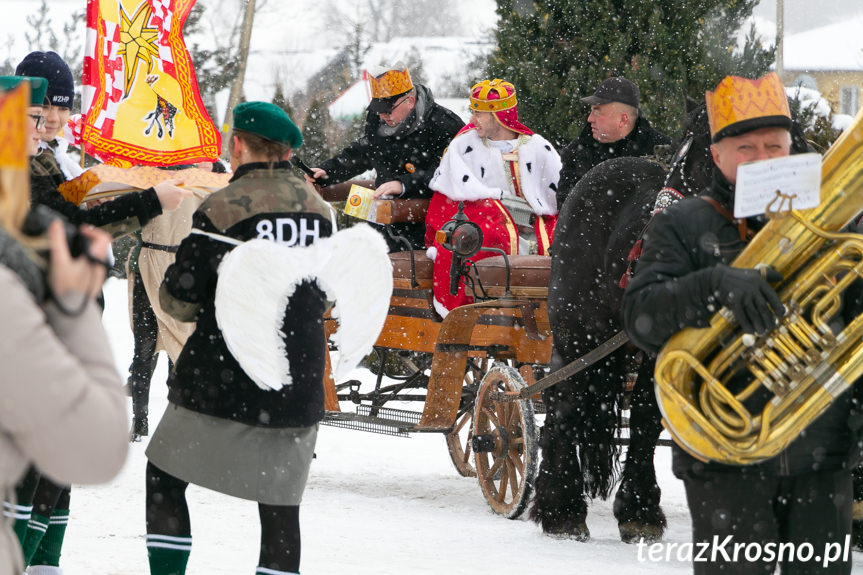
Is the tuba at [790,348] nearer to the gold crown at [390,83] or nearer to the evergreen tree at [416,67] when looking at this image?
the gold crown at [390,83]

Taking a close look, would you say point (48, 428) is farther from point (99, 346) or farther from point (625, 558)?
point (625, 558)

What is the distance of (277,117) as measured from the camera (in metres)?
3.60

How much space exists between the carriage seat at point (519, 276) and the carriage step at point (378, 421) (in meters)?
0.89

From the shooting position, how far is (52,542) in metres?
4.27

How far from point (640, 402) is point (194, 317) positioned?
2622mm

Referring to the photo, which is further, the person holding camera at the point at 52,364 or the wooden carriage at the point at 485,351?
the wooden carriage at the point at 485,351

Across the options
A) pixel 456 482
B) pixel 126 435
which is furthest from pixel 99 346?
pixel 456 482

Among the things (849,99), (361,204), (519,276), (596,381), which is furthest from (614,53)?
(849,99)

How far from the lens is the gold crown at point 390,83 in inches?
277

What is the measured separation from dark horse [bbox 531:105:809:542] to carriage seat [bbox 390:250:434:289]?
3.85ft

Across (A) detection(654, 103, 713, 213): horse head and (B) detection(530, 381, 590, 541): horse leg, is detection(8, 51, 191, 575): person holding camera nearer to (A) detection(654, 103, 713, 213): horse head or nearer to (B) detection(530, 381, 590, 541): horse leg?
(A) detection(654, 103, 713, 213): horse head

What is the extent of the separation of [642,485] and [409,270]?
6.29ft

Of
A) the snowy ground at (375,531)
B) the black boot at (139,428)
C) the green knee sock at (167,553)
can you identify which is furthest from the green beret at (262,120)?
the black boot at (139,428)

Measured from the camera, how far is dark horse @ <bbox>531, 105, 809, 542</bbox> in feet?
17.9
